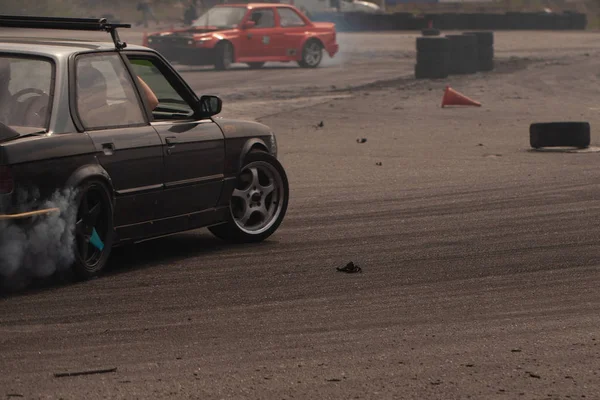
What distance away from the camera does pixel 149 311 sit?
6688mm

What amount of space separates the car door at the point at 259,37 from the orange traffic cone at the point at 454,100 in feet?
33.6

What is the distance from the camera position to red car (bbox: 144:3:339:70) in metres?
30.5

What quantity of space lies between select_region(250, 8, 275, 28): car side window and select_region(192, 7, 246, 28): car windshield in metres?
0.28

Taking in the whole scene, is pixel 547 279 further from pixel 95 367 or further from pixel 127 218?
pixel 95 367

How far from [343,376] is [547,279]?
2518 millimetres

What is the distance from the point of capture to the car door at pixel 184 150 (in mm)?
8117

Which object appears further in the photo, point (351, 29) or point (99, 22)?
point (351, 29)

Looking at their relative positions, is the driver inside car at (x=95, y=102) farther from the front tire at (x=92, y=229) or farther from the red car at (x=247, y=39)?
the red car at (x=247, y=39)

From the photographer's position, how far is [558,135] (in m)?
14.9

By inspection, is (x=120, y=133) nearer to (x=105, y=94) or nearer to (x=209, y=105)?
(x=105, y=94)

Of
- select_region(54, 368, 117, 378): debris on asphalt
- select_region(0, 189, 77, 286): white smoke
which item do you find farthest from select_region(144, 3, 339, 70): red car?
select_region(54, 368, 117, 378): debris on asphalt

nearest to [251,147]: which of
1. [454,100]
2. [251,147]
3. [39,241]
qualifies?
[251,147]

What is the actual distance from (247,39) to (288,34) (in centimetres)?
137

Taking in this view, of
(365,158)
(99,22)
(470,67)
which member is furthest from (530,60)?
(99,22)
